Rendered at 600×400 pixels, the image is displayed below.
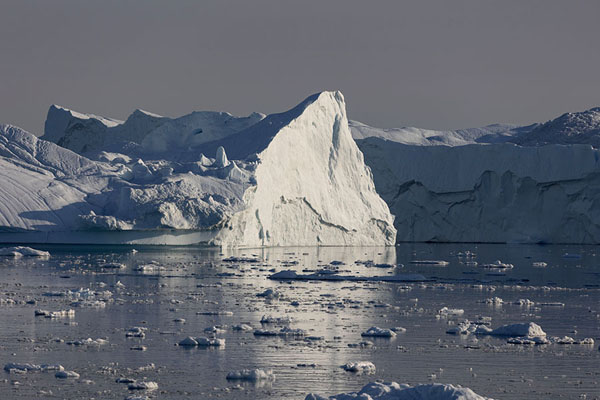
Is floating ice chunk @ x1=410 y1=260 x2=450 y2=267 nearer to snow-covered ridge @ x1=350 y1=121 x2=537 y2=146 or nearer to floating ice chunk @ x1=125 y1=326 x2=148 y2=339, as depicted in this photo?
floating ice chunk @ x1=125 y1=326 x2=148 y2=339

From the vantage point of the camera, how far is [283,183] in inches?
1288

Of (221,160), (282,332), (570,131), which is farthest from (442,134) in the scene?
(282,332)

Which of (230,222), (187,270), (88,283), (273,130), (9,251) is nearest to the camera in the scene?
(88,283)

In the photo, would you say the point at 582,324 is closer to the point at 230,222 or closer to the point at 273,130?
the point at 230,222

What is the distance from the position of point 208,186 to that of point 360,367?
20.5m

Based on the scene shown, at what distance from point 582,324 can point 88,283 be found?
28.4 ft

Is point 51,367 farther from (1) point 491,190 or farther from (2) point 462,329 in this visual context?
(1) point 491,190

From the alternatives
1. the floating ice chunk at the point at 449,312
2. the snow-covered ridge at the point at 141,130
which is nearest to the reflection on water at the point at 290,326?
the floating ice chunk at the point at 449,312

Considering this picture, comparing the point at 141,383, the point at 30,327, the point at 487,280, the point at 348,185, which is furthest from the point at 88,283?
the point at 348,185

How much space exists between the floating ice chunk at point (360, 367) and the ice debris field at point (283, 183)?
18.5 meters

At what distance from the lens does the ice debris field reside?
2758 centimetres

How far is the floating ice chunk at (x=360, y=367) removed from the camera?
9.01 metres

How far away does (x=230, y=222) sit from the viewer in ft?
95.8

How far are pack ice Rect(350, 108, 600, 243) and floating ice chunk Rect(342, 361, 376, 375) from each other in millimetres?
31157
